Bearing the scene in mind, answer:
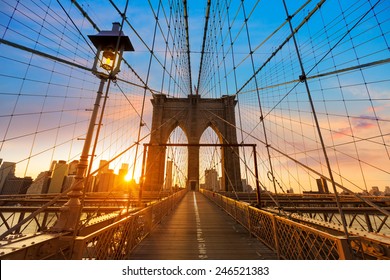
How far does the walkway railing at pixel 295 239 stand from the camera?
203 centimetres

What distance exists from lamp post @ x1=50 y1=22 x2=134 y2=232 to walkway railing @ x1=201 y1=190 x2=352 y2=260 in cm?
382

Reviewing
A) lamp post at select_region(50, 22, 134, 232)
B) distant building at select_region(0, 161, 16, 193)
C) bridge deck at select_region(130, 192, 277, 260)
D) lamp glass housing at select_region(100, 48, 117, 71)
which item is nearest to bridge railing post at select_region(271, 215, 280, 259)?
bridge deck at select_region(130, 192, 277, 260)

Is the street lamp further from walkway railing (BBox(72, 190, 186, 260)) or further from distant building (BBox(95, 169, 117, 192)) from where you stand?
distant building (BBox(95, 169, 117, 192))

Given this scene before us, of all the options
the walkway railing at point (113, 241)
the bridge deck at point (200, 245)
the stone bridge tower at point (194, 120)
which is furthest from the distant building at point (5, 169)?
the stone bridge tower at point (194, 120)

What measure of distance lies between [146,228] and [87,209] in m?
3.64

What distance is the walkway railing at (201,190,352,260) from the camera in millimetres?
2032

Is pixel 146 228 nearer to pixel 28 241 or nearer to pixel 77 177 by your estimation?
pixel 77 177

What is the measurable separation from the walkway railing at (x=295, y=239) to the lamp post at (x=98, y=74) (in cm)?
382

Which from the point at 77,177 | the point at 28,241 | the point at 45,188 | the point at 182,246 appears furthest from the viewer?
the point at 45,188

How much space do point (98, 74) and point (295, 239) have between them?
519cm

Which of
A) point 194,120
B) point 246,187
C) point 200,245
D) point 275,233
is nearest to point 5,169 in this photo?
point 200,245

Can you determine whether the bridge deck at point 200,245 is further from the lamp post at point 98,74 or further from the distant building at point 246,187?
the distant building at point 246,187
